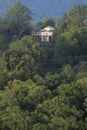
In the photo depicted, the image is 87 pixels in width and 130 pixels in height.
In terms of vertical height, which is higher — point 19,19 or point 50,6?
point 19,19

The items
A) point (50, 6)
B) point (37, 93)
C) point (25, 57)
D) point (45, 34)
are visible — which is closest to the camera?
point (37, 93)

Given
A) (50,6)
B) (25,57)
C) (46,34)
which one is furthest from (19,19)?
(50,6)

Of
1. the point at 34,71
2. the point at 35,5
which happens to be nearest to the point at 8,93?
the point at 34,71

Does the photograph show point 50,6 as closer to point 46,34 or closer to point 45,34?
point 45,34

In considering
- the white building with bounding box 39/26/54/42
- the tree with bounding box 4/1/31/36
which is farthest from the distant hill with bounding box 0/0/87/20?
the tree with bounding box 4/1/31/36

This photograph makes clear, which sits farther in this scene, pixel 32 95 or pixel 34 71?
pixel 34 71

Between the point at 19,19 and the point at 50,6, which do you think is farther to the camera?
the point at 50,6

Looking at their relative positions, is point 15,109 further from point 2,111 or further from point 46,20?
point 46,20

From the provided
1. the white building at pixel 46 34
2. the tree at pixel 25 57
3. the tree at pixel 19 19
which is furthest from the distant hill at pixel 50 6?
the tree at pixel 25 57

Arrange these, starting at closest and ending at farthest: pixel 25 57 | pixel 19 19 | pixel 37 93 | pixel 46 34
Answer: pixel 37 93, pixel 25 57, pixel 19 19, pixel 46 34
